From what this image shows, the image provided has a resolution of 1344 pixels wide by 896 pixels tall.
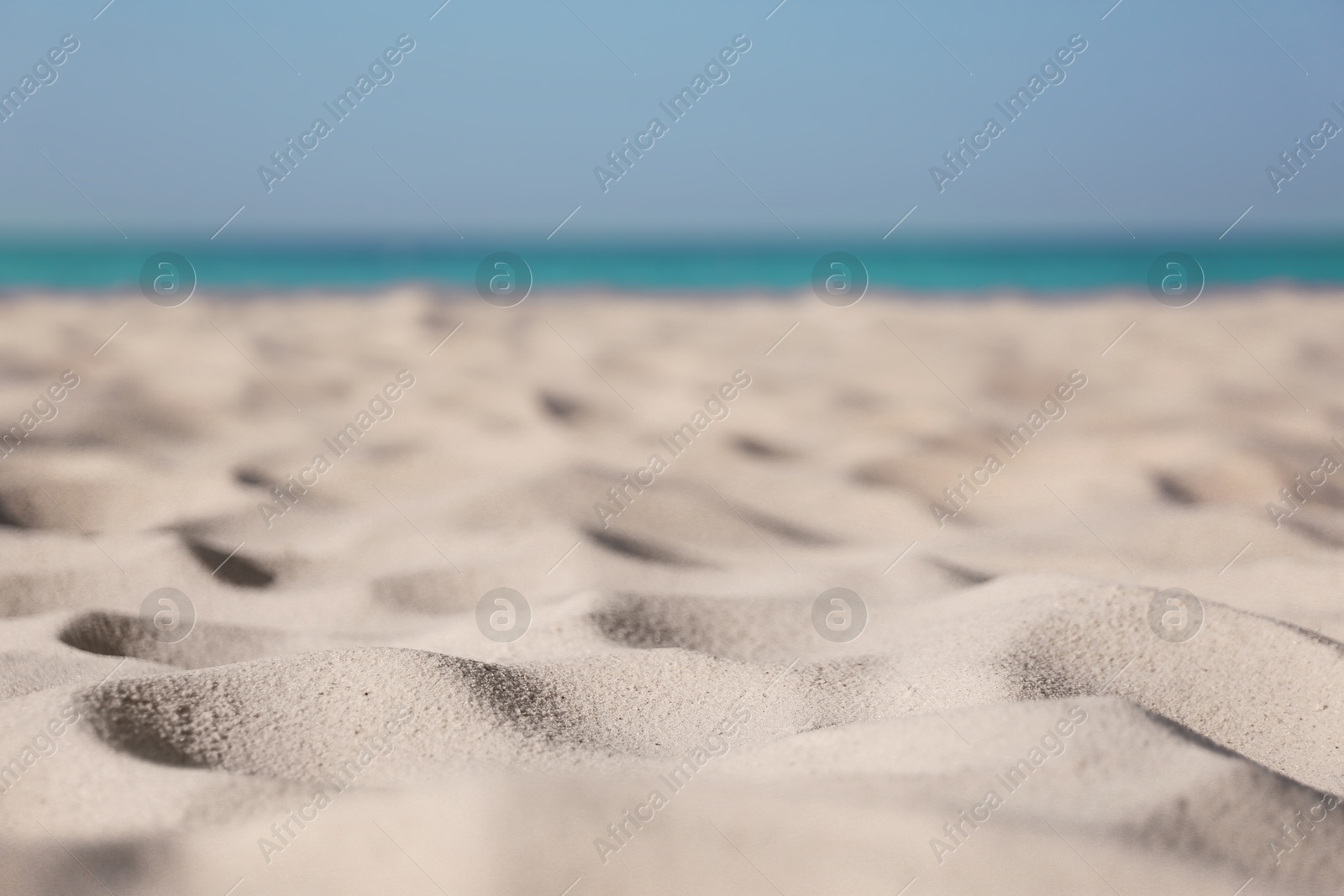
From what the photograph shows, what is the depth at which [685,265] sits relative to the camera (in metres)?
25.8

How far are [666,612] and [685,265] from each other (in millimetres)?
24052

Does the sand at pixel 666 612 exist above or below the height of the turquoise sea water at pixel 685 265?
above

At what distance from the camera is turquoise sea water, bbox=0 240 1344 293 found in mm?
19797

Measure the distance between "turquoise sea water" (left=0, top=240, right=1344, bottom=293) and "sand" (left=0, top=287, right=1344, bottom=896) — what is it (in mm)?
12744

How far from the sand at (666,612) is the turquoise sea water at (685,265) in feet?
41.8

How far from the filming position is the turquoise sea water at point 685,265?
65.0 feet

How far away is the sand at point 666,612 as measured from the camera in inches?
46.1

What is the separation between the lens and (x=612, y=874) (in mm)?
1110

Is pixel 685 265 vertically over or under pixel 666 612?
under

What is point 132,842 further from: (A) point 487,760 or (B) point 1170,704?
(B) point 1170,704

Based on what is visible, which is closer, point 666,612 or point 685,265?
point 666,612

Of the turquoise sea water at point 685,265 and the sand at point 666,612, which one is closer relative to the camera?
the sand at point 666,612

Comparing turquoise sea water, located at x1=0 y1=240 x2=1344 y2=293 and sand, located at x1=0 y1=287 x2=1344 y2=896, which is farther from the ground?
sand, located at x1=0 y1=287 x2=1344 y2=896

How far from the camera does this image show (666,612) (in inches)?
87.5
